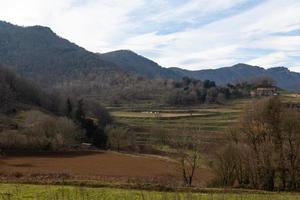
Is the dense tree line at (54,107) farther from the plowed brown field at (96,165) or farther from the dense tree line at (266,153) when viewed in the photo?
the dense tree line at (266,153)

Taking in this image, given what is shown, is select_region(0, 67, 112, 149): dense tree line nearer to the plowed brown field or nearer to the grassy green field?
the grassy green field

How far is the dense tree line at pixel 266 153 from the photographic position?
46031 mm

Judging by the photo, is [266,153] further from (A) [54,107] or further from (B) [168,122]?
(A) [54,107]

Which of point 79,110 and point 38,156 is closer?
point 38,156

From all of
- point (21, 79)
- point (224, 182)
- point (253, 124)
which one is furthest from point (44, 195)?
point (21, 79)

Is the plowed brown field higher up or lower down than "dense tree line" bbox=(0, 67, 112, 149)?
lower down

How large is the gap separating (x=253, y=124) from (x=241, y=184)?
663cm

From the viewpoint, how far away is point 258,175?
154 ft

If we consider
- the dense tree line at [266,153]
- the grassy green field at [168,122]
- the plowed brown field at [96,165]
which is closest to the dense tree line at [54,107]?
the grassy green field at [168,122]

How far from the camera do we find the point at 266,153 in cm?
4609

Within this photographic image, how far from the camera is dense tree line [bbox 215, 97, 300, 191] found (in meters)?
46.0

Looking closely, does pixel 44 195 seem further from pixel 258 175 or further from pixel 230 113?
pixel 230 113

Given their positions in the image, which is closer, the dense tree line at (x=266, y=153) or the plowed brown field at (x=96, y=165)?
the dense tree line at (x=266, y=153)

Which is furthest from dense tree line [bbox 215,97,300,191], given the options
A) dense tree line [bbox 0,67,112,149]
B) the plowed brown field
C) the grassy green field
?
the grassy green field
